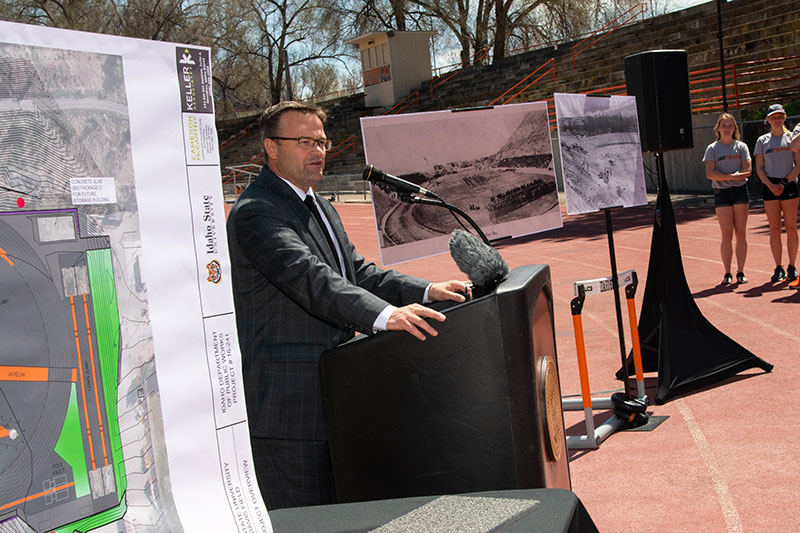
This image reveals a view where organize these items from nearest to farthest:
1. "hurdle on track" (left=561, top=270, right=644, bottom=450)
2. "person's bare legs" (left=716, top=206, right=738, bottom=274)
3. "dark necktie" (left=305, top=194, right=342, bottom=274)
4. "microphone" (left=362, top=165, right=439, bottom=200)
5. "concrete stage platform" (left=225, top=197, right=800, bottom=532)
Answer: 1. "dark necktie" (left=305, top=194, right=342, bottom=274)
2. "microphone" (left=362, top=165, right=439, bottom=200)
3. "concrete stage platform" (left=225, top=197, right=800, bottom=532)
4. "hurdle on track" (left=561, top=270, right=644, bottom=450)
5. "person's bare legs" (left=716, top=206, right=738, bottom=274)

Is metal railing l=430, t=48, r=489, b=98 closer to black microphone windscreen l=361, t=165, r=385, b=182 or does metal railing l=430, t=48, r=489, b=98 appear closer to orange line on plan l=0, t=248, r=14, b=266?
black microphone windscreen l=361, t=165, r=385, b=182

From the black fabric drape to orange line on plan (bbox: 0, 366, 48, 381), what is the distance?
14.6ft

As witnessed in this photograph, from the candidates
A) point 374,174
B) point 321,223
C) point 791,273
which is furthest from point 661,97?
point 791,273

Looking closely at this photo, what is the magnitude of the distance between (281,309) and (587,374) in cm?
246

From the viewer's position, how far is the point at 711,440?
4.16 meters

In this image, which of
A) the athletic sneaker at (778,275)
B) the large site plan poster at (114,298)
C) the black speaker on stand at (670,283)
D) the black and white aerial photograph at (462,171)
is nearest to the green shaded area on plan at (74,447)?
the large site plan poster at (114,298)

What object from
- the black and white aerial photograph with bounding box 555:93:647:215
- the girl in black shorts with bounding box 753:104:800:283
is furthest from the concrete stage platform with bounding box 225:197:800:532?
the black and white aerial photograph with bounding box 555:93:647:215

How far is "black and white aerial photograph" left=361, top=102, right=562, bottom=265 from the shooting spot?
12.4 ft

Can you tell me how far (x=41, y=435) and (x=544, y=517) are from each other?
0.88m

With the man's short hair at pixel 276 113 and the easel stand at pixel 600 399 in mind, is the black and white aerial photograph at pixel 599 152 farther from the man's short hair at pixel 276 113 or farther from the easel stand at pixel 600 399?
the man's short hair at pixel 276 113

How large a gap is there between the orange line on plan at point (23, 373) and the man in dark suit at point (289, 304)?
1.10 meters

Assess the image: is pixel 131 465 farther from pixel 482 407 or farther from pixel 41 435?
pixel 482 407

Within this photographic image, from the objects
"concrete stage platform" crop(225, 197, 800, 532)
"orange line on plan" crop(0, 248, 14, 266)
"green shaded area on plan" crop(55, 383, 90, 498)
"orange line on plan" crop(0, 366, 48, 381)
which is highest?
"orange line on plan" crop(0, 248, 14, 266)

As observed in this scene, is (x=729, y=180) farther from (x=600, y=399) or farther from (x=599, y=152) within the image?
(x=600, y=399)
